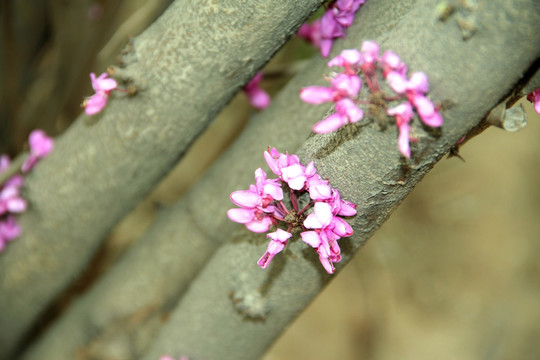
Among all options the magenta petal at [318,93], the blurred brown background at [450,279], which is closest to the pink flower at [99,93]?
the magenta petal at [318,93]

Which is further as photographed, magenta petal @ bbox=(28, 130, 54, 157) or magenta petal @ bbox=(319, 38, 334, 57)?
magenta petal @ bbox=(28, 130, 54, 157)

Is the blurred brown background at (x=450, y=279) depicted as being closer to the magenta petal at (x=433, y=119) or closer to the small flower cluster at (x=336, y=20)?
the small flower cluster at (x=336, y=20)

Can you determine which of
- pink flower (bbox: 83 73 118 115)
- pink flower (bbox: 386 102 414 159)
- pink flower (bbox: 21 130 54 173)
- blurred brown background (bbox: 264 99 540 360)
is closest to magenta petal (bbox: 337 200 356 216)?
pink flower (bbox: 386 102 414 159)

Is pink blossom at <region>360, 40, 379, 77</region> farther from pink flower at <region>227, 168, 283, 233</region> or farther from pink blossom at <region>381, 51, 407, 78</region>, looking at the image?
pink flower at <region>227, 168, 283, 233</region>

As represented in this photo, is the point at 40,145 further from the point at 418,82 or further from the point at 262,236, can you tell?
the point at 418,82

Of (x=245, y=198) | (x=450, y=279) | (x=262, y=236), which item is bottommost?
(x=450, y=279)

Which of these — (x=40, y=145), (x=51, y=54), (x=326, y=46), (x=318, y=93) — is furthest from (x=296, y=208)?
(x=51, y=54)

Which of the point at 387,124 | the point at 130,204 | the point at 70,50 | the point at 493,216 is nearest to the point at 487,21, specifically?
the point at 387,124
